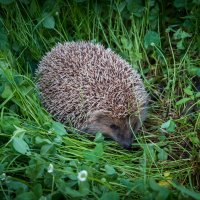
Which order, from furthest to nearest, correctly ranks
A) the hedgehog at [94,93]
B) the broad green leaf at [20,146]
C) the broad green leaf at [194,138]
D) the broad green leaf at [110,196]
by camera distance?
the hedgehog at [94,93] → the broad green leaf at [194,138] → the broad green leaf at [20,146] → the broad green leaf at [110,196]

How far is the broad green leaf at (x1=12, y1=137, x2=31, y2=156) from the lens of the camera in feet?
9.61

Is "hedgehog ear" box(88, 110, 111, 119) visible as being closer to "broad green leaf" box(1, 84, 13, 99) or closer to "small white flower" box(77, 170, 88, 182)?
"broad green leaf" box(1, 84, 13, 99)

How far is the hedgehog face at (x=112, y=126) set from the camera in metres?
3.63

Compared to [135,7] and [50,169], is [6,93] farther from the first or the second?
[135,7]

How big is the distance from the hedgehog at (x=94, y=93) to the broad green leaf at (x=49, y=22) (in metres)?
0.50

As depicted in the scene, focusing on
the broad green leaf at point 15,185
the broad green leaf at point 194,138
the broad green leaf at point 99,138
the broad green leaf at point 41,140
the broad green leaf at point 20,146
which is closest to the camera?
the broad green leaf at point 15,185

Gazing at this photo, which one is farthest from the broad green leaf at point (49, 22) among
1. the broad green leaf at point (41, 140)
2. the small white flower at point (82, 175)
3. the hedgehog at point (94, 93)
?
the small white flower at point (82, 175)

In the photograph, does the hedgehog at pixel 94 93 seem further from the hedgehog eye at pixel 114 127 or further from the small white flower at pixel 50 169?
the small white flower at pixel 50 169

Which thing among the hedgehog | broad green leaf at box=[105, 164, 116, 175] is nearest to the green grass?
broad green leaf at box=[105, 164, 116, 175]

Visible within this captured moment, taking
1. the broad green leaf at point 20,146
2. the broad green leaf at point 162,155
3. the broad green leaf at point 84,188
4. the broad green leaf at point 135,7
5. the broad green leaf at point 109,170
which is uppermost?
the broad green leaf at point 135,7

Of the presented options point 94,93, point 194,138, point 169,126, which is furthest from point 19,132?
point 194,138

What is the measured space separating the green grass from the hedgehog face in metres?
0.08

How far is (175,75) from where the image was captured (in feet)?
13.4

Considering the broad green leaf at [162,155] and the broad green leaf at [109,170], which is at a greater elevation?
the broad green leaf at [109,170]
